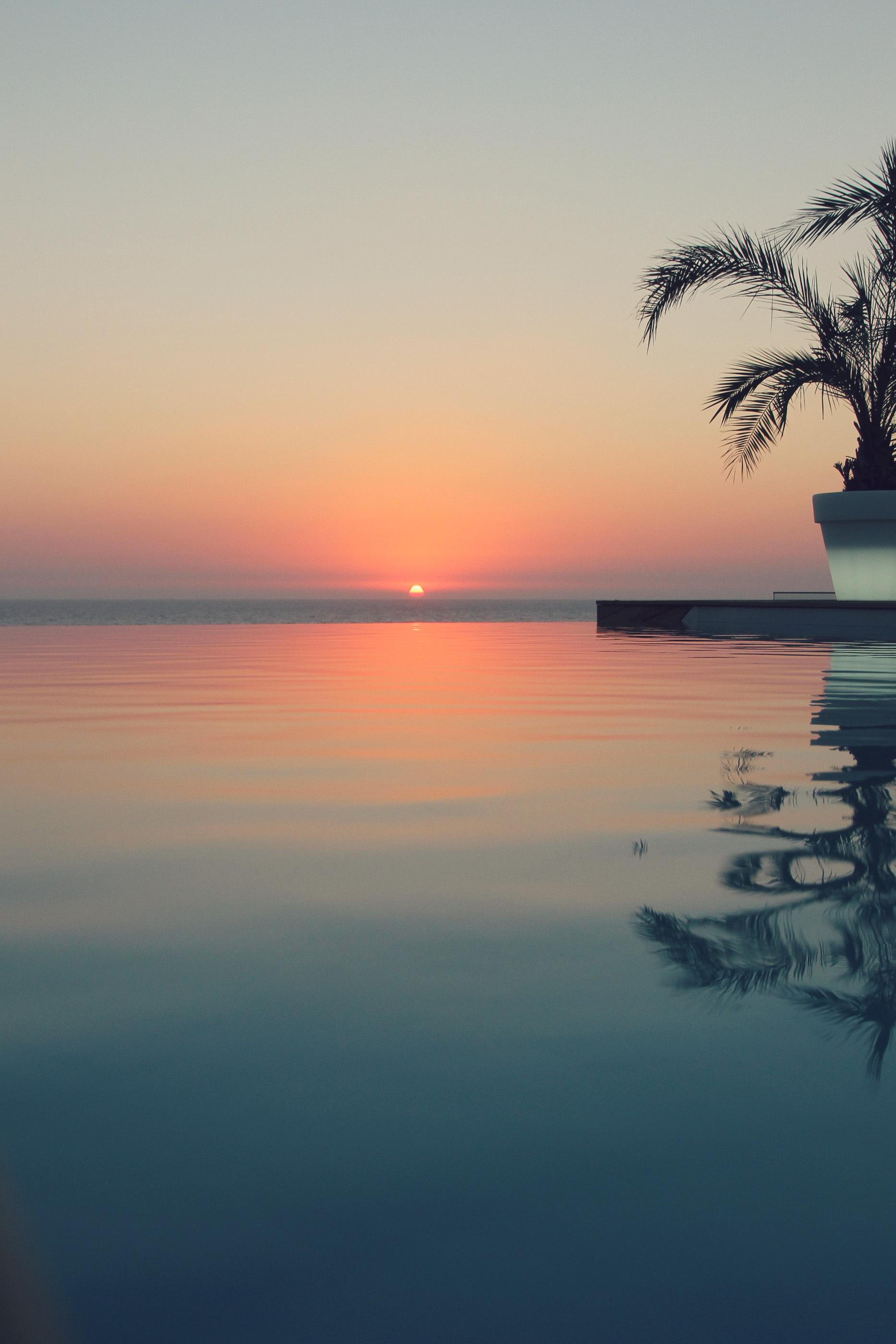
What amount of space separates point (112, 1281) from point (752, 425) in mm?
13597

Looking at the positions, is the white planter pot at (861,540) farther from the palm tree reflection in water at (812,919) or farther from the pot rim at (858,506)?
the palm tree reflection in water at (812,919)

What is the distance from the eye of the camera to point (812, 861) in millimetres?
2240

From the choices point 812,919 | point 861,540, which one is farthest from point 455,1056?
point 861,540

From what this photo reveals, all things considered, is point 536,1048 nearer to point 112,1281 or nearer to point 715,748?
point 112,1281

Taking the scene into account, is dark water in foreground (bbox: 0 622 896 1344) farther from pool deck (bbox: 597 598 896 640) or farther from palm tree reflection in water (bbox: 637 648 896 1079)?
pool deck (bbox: 597 598 896 640)

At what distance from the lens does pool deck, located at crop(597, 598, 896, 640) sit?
1321 cm

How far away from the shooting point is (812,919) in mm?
1815

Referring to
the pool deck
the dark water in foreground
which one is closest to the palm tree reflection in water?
the dark water in foreground

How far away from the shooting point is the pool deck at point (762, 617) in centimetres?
1321

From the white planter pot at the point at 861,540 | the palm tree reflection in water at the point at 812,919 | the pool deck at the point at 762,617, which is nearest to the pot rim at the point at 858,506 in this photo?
the white planter pot at the point at 861,540

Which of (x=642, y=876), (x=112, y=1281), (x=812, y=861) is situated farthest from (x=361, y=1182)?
(x=812, y=861)

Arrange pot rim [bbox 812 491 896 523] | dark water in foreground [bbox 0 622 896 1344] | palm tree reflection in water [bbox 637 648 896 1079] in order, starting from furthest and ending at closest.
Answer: pot rim [bbox 812 491 896 523], palm tree reflection in water [bbox 637 648 896 1079], dark water in foreground [bbox 0 622 896 1344]

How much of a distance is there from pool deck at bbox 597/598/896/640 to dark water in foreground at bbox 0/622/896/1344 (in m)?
10.7

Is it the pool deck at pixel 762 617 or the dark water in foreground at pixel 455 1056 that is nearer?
the dark water in foreground at pixel 455 1056
